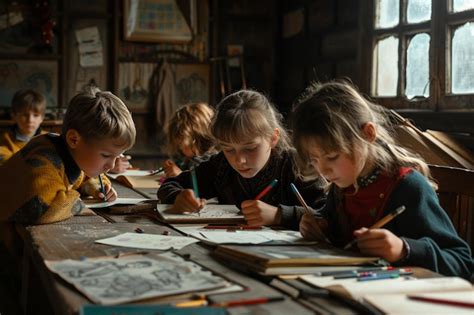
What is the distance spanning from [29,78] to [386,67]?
357cm

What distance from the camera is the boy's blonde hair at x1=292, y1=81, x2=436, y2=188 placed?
6.61 feet

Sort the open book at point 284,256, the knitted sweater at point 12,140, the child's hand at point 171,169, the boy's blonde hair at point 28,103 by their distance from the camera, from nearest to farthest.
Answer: the open book at point 284,256
the child's hand at point 171,169
the knitted sweater at point 12,140
the boy's blonde hair at point 28,103

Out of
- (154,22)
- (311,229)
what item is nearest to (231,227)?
(311,229)

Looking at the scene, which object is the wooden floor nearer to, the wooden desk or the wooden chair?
the wooden desk

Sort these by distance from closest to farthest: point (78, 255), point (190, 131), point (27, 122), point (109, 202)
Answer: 1. point (78, 255)
2. point (109, 202)
3. point (190, 131)
4. point (27, 122)

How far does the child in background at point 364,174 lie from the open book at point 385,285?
12.1 inches

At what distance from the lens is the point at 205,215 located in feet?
8.31

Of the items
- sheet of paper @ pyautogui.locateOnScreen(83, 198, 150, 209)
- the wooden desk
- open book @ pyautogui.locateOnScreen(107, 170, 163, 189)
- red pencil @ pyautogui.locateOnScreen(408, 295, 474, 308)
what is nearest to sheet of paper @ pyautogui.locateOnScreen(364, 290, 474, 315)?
red pencil @ pyautogui.locateOnScreen(408, 295, 474, 308)

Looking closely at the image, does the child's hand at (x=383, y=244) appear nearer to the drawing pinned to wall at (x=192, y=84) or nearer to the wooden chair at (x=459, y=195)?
the wooden chair at (x=459, y=195)

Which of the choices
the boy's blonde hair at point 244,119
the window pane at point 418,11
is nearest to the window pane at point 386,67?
the window pane at point 418,11

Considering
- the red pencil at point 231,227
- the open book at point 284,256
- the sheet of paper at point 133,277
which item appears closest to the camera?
the sheet of paper at point 133,277

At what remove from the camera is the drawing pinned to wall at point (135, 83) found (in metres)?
7.30

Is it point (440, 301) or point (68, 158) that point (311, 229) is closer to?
point (440, 301)

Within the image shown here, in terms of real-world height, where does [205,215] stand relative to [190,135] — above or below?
below
